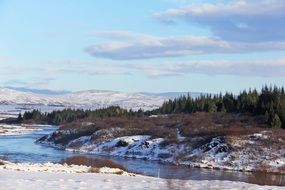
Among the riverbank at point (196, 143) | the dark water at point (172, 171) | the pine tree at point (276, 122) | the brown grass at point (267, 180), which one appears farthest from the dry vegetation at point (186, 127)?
the brown grass at point (267, 180)

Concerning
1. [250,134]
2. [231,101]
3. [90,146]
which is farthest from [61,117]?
[250,134]

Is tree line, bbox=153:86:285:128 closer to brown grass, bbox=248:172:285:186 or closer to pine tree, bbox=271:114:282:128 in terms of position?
pine tree, bbox=271:114:282:128

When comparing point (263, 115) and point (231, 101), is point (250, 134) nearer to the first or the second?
point (263, 115)

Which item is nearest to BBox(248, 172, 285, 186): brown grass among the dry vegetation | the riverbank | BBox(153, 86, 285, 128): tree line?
the riverbank

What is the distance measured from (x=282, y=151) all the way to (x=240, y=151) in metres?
4.62

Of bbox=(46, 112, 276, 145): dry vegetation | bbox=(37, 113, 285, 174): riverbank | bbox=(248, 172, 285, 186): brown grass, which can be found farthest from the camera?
bbox=(46, 112, 276, 145): dry vegetation

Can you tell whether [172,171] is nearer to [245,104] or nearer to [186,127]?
[186,127]

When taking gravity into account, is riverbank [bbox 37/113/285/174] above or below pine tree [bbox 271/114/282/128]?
below

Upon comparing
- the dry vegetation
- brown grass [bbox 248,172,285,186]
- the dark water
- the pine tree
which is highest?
the pine tree

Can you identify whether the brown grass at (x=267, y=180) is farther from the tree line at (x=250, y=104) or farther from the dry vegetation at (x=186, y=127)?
the tree line at (x=250, y=104)

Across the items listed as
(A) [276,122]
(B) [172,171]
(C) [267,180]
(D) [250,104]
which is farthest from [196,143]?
(D) [250,104]

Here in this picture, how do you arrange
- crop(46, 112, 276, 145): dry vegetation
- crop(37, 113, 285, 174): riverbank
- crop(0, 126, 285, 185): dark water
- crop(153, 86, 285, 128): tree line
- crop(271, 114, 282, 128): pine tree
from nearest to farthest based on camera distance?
crop(0, 126, 285, 185): dark water < crop(37, 113, 285, 174): riverbank < crop(46, 112, 276, 145): dry vegetation < crop(271, 114, 282, 128): pine tree < crop(153, 86, 285, 128): tree line

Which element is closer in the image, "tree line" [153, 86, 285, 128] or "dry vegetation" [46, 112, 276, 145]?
"dry vegetation" [46, 112, 276, 145]

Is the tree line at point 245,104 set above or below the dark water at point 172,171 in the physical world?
above
